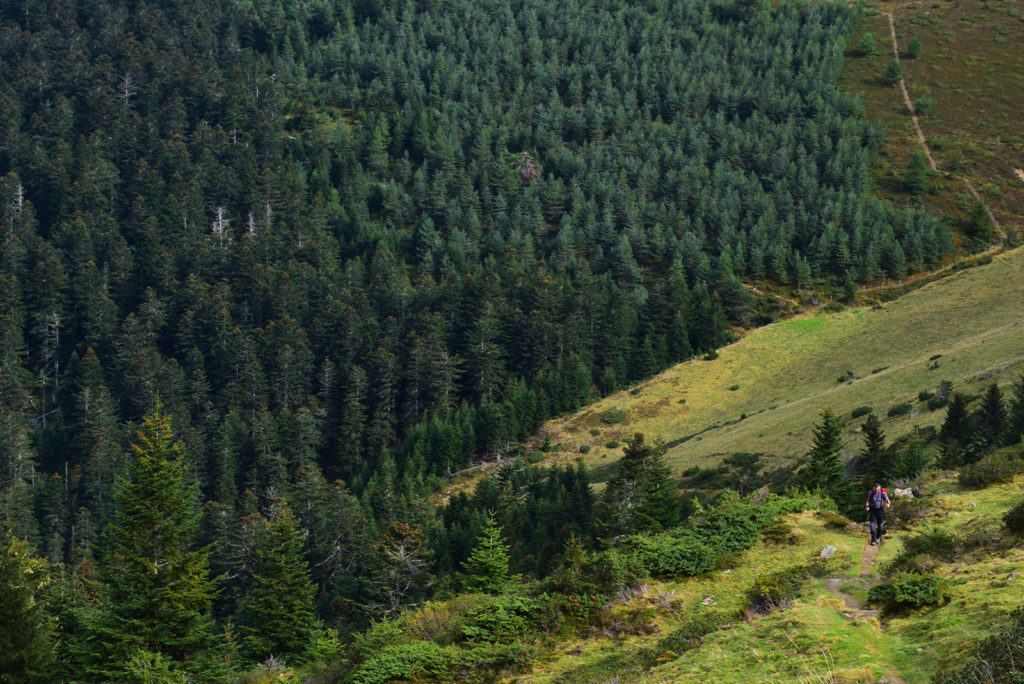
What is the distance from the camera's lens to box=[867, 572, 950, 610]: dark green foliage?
67.1ft

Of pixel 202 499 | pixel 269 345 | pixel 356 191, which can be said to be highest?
pixel 356 191

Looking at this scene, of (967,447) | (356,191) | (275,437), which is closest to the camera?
(967,447)

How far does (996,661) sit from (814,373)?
9154 centimetres

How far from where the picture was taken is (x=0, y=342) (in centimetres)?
15225

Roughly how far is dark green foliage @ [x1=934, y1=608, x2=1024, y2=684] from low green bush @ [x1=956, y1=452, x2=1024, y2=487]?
1580 cm

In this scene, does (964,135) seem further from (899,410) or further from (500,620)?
(500,620)

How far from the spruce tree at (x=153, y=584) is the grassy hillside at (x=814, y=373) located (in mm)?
40925

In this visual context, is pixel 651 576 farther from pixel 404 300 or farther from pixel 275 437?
pixel 404 300

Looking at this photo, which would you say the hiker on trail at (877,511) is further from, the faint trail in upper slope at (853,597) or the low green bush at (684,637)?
the low green bush at (684,637)

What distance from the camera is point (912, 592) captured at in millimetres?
20688

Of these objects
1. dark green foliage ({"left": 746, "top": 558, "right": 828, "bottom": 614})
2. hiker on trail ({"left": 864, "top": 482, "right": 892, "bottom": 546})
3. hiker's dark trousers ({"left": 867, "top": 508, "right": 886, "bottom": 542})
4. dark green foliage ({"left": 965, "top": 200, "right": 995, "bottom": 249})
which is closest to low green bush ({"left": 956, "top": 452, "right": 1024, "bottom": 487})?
hiker on trail ({"left": 864, "top": 482, "right": 892, "bottom": 546})

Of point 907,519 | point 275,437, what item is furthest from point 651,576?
point 275,437

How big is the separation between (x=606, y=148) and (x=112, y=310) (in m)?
100.0

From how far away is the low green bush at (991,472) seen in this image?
30.8 metres
